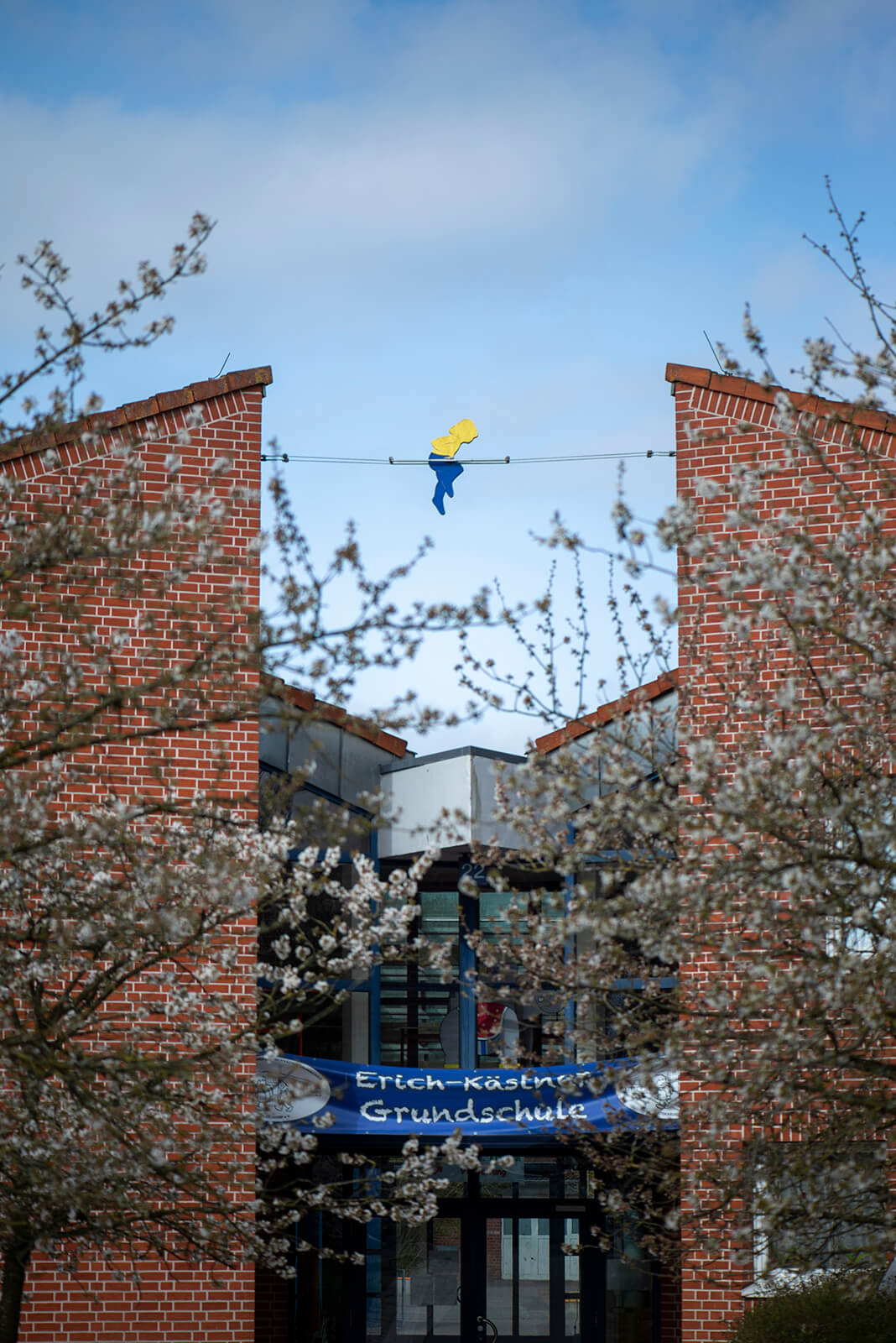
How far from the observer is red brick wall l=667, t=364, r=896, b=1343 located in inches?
416

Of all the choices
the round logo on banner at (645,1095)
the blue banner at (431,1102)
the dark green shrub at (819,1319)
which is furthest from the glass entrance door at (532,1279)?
the dark green shrub at (819,1319)

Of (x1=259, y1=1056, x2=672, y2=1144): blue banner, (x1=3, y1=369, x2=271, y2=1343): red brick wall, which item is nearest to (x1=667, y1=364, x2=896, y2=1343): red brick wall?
(x1=259, y1=1056, x2=672, y2=1144): blue banner

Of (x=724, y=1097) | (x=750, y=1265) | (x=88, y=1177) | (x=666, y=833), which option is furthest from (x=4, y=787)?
(x=750, y=1265)

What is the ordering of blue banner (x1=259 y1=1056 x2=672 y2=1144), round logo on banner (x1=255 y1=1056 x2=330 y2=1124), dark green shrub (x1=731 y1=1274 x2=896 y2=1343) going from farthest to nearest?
blue banner (x1=259 y1=1056 x2=672 y2=1144), round logo on banner (x1=255 y1=1056 x2=330 y2=1124), dark green shrub (x1=731 y1=1274 x2=896 y2=1343)

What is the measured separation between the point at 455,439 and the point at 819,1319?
7286 mm

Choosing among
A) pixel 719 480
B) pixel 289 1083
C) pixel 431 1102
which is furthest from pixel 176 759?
pixel 719 480

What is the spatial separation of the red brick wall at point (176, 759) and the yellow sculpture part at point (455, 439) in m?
1.60

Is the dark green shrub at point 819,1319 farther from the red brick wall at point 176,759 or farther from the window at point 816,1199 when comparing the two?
the red brick wall at point 176,759

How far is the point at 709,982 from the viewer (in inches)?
330

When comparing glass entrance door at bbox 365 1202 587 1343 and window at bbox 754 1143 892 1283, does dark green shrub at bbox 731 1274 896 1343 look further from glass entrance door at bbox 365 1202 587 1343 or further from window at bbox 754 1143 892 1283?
glass entrance door at bbox 365 1202 587 1343

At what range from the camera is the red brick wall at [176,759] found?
10.6 meters

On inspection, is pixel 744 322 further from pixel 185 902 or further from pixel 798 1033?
pixel 185 902

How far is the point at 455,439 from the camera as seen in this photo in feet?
41.8

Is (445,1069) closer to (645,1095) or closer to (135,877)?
(645,1095)
